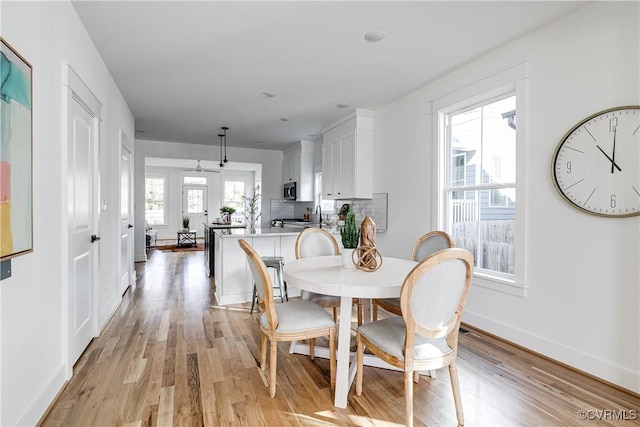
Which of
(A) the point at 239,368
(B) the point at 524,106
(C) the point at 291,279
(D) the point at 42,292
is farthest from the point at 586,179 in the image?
(D) the point at 42,292

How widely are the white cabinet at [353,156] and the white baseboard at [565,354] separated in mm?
2266

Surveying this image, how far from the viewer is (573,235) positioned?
2379 mm

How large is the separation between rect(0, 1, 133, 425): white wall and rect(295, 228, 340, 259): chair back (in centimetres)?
175

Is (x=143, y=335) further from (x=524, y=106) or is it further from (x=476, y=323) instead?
(x=524, y=106)

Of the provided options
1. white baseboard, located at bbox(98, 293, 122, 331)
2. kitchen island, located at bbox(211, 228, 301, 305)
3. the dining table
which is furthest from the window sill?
white baseboard, located at bbox(98, 293, 122, 331)

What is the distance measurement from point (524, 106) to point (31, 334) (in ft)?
11.9

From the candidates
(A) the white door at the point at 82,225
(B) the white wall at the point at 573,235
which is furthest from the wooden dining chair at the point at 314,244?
(A) the white door at the point at 82,225

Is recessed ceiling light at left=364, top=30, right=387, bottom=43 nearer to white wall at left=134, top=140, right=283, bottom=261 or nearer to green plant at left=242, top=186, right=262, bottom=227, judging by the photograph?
green plant at left=242, top=186, right=262, bottom=227

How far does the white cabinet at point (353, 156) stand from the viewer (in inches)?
186

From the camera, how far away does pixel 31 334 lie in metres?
1.71

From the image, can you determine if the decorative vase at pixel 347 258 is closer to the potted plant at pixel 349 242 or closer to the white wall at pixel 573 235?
the potted plant at pixel 349 242

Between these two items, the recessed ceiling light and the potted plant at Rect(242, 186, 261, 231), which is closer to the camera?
the recessed ceiling light

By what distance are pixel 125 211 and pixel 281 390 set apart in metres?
3.61

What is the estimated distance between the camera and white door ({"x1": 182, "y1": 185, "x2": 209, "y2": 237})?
36.9 ft
